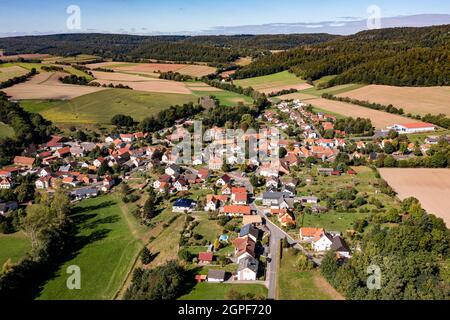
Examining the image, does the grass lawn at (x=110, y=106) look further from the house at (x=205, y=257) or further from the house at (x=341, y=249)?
the house at (x=341, y=249)

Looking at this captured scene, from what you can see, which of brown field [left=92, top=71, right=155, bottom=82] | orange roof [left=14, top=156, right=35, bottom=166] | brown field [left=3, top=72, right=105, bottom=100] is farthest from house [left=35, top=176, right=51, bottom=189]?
brown field [left=92, top=71, right=155, bottom=82]

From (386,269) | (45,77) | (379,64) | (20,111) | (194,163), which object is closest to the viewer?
(386,269)

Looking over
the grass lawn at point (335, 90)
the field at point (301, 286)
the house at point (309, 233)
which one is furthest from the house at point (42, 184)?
the grass lawn at point (335, 90)

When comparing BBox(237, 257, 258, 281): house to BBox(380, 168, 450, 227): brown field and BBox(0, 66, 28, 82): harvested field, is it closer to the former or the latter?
BBox(380, 168, 450, 227): brown field

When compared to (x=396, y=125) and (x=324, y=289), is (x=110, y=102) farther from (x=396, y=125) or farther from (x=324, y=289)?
(x=324, y=289)

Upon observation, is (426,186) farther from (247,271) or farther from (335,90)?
(335,90)

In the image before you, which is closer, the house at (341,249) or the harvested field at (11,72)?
the house at (341,249)

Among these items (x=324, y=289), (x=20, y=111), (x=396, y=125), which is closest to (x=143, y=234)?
(x=324, y=289)
